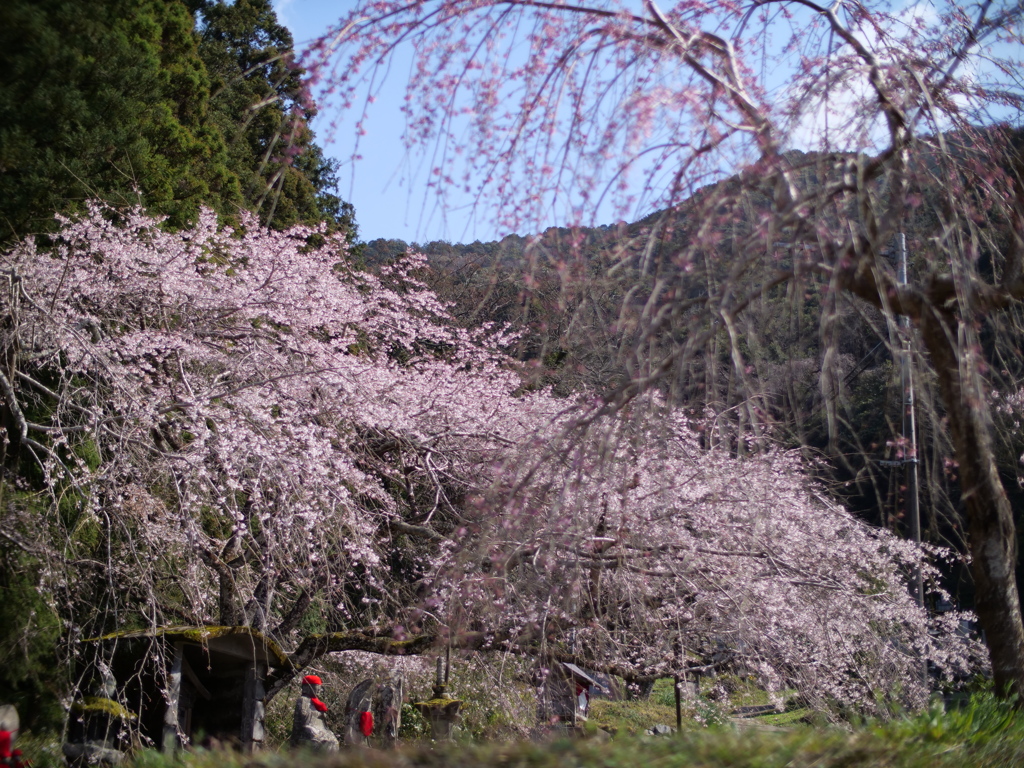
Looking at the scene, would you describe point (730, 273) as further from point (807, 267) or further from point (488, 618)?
point (488, 618)

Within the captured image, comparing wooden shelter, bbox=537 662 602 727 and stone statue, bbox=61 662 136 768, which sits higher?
stone statue, bbox=61 662 136 768

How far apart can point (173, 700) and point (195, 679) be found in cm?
61

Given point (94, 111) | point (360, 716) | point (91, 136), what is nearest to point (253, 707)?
point (360, 716)

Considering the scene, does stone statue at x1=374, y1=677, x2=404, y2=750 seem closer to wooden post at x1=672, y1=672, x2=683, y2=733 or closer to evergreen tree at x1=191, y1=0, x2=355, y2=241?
wooden post at x1=672, y1=672, x2=683, y2=733

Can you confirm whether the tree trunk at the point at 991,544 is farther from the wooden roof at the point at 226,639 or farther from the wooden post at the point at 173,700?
the wooden post at the point at 173,700

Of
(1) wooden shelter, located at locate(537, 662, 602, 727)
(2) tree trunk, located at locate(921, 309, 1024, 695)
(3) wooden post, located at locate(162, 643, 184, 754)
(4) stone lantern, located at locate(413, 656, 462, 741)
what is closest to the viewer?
(2) tree trunk, located at locate(921, 309, 1024, 695)

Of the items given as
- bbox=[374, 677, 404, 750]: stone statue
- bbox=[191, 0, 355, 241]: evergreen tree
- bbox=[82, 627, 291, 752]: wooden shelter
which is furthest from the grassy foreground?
bbox=[191, 0, 355, 241]: evergreen tree

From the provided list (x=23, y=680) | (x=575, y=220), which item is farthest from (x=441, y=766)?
(x=23, y=680)

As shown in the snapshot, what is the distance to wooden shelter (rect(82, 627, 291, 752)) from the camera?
5.20 m

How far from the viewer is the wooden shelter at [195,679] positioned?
5203mm

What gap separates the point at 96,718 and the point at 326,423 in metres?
2.73

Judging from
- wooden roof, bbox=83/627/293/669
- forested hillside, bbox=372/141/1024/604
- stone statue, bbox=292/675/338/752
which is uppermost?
forested hillside, bbox=372/141/1024/604

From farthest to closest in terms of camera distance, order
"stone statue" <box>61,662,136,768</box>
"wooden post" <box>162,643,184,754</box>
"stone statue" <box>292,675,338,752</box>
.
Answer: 1. "stone statue" <box>292,675,338,752</box>
2. "wooden post" <box>162,643,184,754</box>
3. "stone statue" <box>61,662,136,768</box>

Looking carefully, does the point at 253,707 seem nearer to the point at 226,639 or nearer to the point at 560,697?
the point at 226,639
